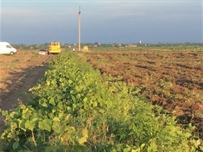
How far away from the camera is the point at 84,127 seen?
257 inches

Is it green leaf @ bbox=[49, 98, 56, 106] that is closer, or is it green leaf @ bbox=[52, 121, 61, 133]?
green leaf @ bbox=[52, 121, 61, 133]

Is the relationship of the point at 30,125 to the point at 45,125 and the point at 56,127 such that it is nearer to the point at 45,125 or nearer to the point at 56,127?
the point at 45,125

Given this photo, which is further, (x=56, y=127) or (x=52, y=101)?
(x=52, y=101)

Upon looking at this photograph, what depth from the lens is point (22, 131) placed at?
6.44 meters

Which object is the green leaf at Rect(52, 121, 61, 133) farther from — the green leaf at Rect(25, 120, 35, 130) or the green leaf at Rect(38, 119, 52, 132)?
the green leaf at Rect(25, 120, 35, 130)

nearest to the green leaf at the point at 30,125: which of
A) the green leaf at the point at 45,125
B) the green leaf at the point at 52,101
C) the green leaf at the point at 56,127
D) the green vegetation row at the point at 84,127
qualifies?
the green vegetation row at the point at 84,127

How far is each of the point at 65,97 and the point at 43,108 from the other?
1.98 ft

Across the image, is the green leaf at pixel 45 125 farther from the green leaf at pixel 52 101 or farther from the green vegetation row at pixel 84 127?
the green leaf at pixel 52 101

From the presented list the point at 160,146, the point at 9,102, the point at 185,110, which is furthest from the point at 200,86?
the point at 160,146

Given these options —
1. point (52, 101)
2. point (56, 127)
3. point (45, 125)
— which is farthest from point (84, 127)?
point (52, 101)

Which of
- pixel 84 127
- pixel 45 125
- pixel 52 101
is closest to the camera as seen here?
pixel 45 125

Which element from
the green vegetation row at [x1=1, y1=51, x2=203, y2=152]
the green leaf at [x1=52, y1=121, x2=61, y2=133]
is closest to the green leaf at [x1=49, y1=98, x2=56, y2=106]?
the green vegetation row at [x1=1, y1=51, x2=203, y2=152]

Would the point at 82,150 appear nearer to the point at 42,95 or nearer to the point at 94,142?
the point at 94,142

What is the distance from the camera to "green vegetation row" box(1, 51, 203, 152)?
5314 mm
